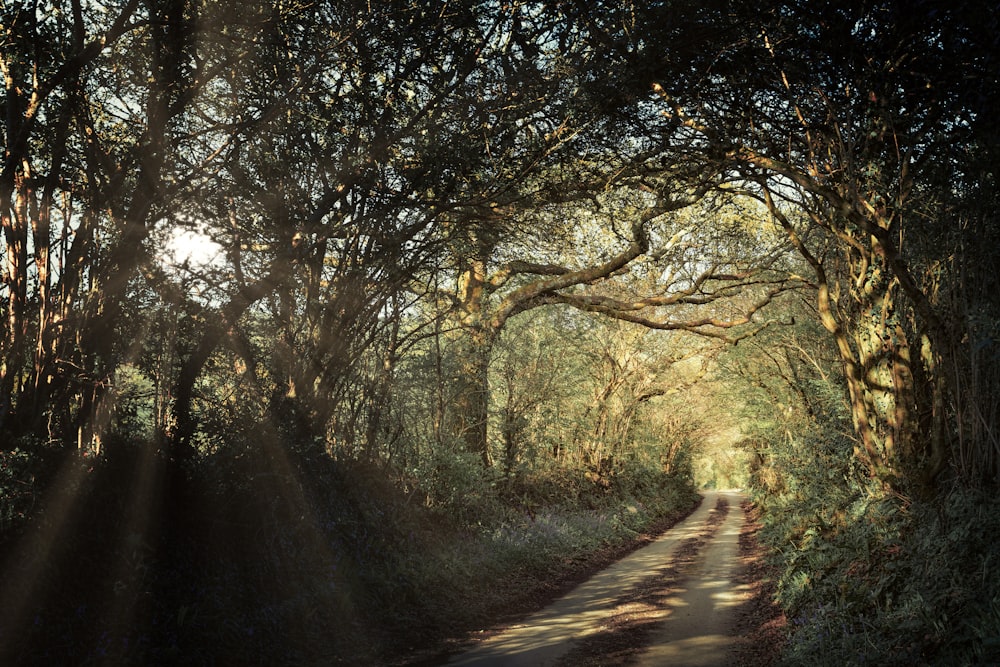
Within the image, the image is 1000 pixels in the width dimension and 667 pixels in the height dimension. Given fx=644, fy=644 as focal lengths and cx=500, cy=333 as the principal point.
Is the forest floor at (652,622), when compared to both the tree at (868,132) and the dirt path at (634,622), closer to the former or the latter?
the dirt path at (634,622)

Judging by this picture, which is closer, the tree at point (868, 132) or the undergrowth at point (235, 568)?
the undergrowth at point (235, 568)

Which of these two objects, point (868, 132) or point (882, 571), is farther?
point (868, 132)

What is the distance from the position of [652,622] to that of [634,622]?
0.69 ft

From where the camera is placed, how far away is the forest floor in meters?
6.07

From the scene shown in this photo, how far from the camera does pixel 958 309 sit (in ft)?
18.2

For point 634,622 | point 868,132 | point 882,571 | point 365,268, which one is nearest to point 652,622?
point 634,622

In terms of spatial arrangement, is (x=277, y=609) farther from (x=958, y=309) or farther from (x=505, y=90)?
(x=958, y=309)

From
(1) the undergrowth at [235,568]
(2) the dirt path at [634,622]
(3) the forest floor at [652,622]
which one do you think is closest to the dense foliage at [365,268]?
(1) the undergrowth at [235,568]

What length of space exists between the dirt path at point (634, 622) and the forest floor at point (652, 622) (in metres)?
0.01

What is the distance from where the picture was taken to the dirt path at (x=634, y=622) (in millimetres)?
6066

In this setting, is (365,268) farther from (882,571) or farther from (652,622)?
(882,571)

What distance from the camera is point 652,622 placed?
745 centimetres

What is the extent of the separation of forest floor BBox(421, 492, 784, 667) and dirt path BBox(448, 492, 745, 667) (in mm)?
10

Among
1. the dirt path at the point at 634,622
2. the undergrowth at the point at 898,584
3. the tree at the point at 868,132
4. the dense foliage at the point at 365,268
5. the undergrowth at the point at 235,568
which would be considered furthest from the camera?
the dirt path at the point at 634,622
